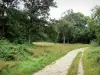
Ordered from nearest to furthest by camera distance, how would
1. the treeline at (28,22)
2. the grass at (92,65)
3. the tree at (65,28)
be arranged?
the grass at (92,65), the treeline at (28,22), the tree at (65,28)

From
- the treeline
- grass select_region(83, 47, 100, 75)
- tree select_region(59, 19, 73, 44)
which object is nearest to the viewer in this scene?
grass select_region(83, 47, 100, 75)

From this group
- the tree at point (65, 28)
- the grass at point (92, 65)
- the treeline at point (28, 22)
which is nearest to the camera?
the grass at point (92, 65)

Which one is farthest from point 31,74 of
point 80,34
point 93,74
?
point 80,34

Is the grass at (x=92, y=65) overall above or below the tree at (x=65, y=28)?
below

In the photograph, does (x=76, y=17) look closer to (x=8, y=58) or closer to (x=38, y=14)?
(x=38, y=14)

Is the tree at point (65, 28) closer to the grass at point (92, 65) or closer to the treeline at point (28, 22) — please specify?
the treeline at point (28, 22)

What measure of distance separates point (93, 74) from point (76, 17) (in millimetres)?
82374

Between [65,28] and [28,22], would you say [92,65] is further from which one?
[65,28]

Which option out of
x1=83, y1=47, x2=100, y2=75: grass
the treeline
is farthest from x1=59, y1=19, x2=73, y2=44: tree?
x1=83, y1=47, x2=100, y2=75: grass

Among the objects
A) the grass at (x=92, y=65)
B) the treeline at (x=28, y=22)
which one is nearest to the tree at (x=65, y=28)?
the treeline at (x=28, y=22)

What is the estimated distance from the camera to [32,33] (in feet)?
132

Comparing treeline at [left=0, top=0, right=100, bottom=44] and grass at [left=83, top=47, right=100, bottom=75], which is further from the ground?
treeline at [left=0, top=0, right=100, bottom=44]

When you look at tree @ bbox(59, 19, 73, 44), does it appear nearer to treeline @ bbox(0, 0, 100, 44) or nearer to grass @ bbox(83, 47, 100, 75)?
treeline @ bbox(0, 0, 100, 44)

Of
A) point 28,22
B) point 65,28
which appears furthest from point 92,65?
point 65,28
